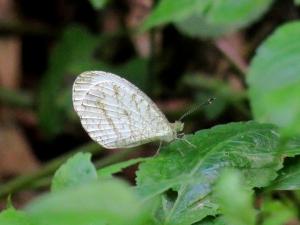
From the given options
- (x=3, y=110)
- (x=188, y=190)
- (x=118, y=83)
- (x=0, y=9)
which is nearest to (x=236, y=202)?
(x=188, y=190)

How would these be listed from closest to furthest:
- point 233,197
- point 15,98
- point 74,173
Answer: point 233,197, point 74,173, point 15,98

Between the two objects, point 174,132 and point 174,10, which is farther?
point 174,10

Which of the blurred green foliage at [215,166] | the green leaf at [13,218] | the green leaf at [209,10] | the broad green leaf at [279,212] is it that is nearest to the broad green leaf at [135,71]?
the blurred green foliage at [215,166]

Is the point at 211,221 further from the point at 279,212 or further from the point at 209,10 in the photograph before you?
the point at 209,10

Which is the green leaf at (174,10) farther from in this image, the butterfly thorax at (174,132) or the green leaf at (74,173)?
the green leaf at (74,173)

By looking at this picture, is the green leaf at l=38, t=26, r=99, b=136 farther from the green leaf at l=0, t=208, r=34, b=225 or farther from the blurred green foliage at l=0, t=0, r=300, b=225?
the green leaf at l=0, t=208, r=34, b=225

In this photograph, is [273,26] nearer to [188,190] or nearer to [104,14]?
[104,14]

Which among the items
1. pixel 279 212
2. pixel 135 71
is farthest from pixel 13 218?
pixel 135 71
